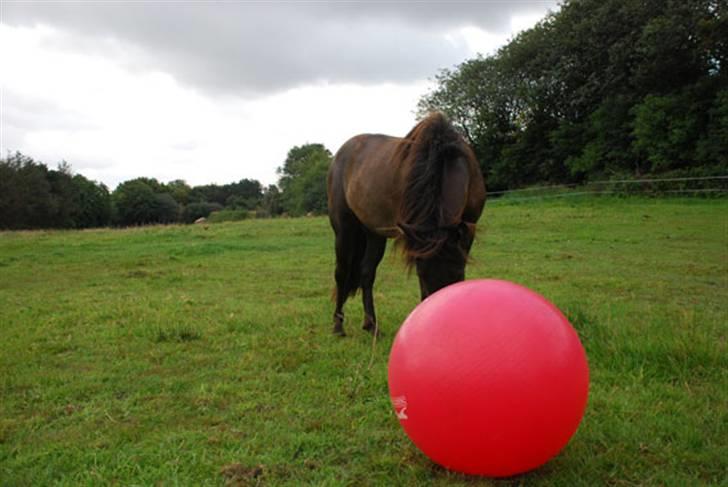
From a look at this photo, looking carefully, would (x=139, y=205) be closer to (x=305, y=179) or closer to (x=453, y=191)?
(x=305, y=179)

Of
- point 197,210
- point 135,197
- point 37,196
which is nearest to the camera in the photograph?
point 37,196

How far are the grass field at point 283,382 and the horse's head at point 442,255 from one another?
941mm

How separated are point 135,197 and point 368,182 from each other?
98.5 m

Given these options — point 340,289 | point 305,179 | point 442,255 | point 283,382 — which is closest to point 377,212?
point 340,289

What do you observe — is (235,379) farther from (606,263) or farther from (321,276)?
(606,263)

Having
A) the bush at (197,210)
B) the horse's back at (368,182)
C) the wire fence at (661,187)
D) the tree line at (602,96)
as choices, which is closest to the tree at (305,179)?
the bush at (197,210)

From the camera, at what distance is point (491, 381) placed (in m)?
2.46

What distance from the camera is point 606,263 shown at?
11.4 meters

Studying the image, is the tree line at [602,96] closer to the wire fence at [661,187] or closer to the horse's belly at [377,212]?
the wire fence at [661,187]

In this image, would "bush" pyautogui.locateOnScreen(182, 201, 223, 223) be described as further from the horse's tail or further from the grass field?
the horse's tail

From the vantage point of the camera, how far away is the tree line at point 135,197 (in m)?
54.1

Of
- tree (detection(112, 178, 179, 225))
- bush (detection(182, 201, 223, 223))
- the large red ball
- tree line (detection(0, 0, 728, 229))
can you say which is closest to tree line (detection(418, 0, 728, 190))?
tree line (detection(0, 0, 728, 229))

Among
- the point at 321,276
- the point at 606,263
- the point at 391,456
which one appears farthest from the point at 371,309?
the point at 606,263

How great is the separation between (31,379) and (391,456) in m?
3.49
